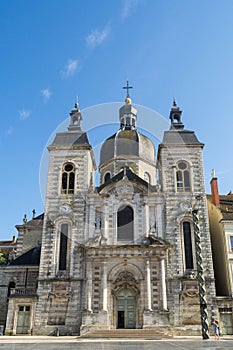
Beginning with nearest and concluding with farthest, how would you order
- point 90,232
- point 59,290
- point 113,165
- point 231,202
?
point 59,290, point 90,232, point 231,202, point 113,165

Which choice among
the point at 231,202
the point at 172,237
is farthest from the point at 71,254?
the point at 231,202

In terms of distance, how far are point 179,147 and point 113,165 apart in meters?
7.90

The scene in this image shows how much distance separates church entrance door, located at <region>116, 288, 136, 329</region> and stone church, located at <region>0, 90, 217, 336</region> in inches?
2.6

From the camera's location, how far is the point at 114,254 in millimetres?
26500

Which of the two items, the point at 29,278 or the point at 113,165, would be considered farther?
the point at 113,165

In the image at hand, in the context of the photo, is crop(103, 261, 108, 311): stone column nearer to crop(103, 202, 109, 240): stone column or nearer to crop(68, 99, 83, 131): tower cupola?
crop(103, 202, 109, 240): stone column

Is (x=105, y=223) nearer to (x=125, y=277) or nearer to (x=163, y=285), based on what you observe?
(x=125, y=277)

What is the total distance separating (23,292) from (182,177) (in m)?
15.4

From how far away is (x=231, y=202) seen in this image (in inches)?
1278

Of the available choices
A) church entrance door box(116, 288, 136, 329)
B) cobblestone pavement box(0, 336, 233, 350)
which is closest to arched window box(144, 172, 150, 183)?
church entrance door box(116, 288, 136, 329)

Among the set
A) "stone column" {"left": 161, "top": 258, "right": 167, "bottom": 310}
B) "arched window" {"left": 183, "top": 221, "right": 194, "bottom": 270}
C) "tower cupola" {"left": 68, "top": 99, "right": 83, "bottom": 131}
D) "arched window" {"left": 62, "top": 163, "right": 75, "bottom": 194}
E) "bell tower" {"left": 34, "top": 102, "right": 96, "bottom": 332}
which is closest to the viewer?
"stone column" {"left": 161, "top": 258, "right": 167, "bottom": 310}

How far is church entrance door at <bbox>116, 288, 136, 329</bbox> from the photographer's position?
25.3 metres

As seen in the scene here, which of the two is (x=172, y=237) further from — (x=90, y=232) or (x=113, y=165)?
(x=113, y=165)

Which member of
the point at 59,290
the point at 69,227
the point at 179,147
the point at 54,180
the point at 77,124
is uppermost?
the point at 77,124
